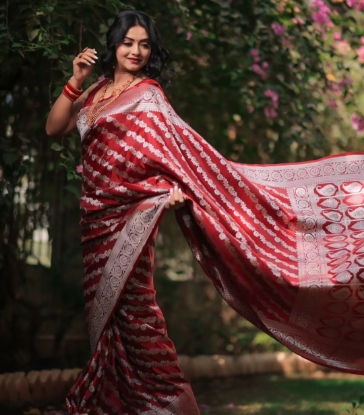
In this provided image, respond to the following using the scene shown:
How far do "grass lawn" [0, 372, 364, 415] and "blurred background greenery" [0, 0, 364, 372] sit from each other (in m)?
0.60

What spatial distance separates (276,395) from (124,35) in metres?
2.74

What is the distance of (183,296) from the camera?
663cm

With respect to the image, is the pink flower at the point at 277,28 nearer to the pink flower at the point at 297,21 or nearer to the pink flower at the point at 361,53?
the pink flower at the point at 297,21

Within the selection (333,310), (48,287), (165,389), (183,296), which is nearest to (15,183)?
(48,287)

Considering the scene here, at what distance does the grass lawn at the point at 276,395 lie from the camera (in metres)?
4.83

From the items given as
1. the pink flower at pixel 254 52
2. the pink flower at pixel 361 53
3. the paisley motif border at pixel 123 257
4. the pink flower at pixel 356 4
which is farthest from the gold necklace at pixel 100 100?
the pink flower at pixel 361 53

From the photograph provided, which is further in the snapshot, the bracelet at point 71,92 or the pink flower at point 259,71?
the pink flower at point 259,71

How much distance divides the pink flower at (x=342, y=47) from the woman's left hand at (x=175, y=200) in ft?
7.72

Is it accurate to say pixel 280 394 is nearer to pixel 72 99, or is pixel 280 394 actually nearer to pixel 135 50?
pixel 72 99

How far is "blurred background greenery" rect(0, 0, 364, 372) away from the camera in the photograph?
175 inches

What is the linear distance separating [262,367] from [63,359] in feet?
5.18

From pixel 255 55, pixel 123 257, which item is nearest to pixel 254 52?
pixel 255 55

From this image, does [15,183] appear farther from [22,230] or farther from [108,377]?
[108,377]

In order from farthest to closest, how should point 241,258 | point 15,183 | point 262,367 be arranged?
point 262,367, point 15,183, point 241,258
